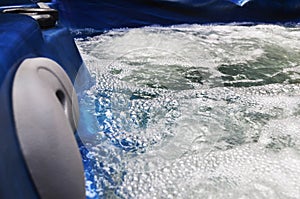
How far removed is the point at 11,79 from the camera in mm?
Result: 784

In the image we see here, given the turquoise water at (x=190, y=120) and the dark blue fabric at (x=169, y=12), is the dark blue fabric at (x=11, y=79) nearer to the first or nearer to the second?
the turquoise water at (x=190, y=120)

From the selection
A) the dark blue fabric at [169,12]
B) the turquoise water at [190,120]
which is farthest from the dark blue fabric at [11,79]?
the dark blue fabric at [169,12]

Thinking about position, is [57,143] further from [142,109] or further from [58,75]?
[142,109]

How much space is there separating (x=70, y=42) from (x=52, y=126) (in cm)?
82

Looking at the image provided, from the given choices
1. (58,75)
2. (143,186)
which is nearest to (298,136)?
(143,186)

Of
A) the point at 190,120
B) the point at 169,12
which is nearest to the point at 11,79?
the point at 190,120

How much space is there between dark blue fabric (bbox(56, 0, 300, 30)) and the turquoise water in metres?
0.40

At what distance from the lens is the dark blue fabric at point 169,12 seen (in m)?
2.97

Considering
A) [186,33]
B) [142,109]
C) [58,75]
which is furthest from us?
[186,33]

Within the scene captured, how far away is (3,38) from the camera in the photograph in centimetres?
85

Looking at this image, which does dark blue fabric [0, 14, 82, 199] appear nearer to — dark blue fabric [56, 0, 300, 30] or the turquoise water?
the turquoise water

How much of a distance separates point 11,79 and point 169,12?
102 inches

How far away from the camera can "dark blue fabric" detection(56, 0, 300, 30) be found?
2967 millimetres

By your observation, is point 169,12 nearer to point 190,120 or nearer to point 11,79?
point 190,120
